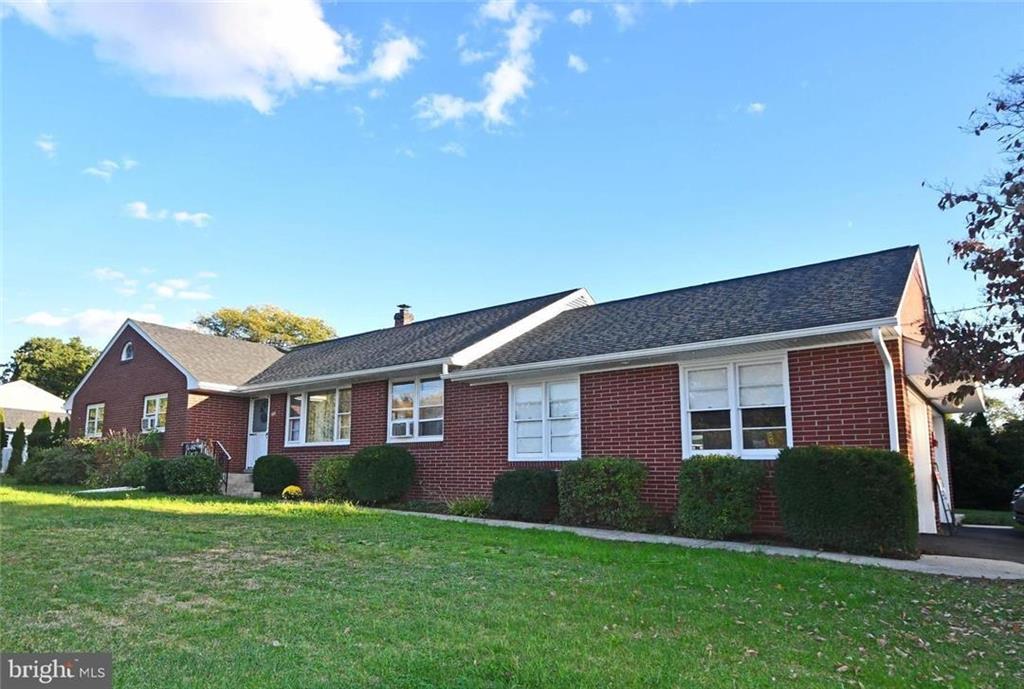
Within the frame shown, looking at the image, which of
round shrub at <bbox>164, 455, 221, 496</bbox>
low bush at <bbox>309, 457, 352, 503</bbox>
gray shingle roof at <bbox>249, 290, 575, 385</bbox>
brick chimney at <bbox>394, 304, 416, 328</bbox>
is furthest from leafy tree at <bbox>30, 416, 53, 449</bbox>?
low bush at <bbox>309, 457, 352, 503</bbox>

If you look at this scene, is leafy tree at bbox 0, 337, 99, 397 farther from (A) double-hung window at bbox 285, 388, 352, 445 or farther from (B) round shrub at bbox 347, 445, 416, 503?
(B) round shrub at bbox 347, 445, 416, 503

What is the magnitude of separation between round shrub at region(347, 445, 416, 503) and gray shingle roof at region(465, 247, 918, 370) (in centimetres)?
259

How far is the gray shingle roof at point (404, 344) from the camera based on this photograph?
15.7 meters

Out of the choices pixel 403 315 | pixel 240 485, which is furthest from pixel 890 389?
pixel 403 315

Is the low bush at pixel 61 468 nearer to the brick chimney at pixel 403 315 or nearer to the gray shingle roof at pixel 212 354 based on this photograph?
the gray shingle roof at pixel 212 354

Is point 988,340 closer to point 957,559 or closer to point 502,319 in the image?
point 957,559

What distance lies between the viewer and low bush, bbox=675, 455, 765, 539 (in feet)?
31.0

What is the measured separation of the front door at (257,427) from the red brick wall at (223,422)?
0.65 ft

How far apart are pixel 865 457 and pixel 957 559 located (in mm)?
1855

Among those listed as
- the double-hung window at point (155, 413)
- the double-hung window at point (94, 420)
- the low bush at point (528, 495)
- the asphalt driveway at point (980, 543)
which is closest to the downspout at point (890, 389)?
the asphalt driveway at point (980, 543)

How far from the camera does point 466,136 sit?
16312 mm

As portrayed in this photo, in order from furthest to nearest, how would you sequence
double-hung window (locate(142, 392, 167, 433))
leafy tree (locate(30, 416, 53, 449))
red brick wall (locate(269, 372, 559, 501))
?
leafy tree (locate(30, 416, 53, 449)), double-hung window (locate(142, 392, 167, 433)), red brick wall (locate(269, 372, 559, 501))

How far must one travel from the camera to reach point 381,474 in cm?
1388

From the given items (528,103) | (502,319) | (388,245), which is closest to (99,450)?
(388,245)
